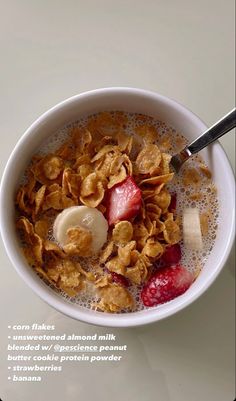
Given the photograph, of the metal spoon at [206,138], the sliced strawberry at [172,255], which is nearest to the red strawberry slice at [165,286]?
the sliced strawberry at [172,255]

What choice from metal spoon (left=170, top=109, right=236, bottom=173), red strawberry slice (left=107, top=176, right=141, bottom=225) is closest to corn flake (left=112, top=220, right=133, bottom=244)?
red strawberry slice (left=107, top=176, right=141, bottom=225)

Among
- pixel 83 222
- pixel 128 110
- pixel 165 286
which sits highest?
pixel 128 110

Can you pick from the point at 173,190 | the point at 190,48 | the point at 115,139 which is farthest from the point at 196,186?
the point at 190,48

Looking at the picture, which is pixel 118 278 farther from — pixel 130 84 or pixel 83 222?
pixel 130 84

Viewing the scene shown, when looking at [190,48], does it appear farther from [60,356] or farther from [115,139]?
[60,356]

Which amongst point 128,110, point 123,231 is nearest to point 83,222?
point 123,231

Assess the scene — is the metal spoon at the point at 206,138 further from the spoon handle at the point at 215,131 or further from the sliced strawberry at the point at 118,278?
the sliced strawberry at the point at 118,278

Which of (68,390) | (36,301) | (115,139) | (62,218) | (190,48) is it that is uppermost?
(190,48)
